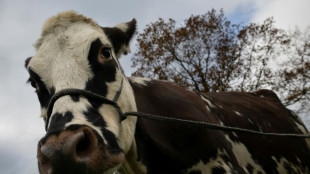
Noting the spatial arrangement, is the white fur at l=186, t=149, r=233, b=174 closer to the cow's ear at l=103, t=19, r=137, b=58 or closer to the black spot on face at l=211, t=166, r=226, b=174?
the black spot on face at l=211, t=166, r=226, b=174

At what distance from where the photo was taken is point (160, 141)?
331cm

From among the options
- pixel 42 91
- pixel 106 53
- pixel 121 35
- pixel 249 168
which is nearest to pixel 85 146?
pixel 42 91

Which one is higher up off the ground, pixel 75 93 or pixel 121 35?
pixel 121 35

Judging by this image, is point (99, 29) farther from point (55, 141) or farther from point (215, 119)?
point (215, 119)

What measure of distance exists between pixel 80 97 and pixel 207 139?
63.1 inches

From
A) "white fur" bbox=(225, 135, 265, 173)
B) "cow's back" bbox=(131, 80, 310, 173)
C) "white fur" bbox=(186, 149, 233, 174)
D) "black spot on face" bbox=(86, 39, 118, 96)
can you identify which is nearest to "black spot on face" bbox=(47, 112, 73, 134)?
"black spot on face" bbox=(86, 39, 118, 96)

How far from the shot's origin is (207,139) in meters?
3.33

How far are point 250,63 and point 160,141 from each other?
59.0ft

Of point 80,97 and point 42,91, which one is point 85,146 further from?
point 42,91

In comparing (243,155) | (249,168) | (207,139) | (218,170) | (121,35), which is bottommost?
(249,168)

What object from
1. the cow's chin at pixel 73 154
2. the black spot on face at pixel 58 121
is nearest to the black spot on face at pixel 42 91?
the black spot on face at pixel 58 121

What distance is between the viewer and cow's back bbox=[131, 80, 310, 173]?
129 inches

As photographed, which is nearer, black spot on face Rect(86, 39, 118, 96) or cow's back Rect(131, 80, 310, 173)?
black spot on face Rect(86, 39, 118, 96)

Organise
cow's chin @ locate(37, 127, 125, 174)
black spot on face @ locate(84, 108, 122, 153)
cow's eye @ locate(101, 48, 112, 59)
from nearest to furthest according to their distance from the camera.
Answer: cow's chin @ locate(37, 127, 125, 174) < black spot on face @ locate(84, 108, 122, 153) < cow's eye @ locate(101, 48, 112, 59)
